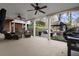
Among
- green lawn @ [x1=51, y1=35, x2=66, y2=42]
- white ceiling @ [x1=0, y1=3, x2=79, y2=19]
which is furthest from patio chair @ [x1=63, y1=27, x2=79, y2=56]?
white ceiling @ [x1=0, y1=3, x2=79, y2=19]

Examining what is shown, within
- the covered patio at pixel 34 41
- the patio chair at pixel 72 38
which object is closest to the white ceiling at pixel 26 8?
the covered patio at pixel 34 41

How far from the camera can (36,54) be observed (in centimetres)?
420

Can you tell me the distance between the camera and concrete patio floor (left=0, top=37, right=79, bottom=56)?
4.23m

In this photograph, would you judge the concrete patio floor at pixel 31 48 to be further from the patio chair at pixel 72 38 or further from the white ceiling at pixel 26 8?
the white ceiling at pixel 26 8

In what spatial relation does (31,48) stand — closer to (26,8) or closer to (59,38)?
(59,38)

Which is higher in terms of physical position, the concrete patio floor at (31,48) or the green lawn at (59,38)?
the green lawn at (59,38)

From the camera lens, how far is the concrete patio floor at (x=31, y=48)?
423 centimetres

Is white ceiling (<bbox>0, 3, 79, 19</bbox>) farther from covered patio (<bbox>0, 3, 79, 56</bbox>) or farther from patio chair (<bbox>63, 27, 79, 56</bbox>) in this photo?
patio chair (<bbox>63, 27, 79, 56</bbox>)

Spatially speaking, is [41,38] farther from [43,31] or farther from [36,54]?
[36,54]

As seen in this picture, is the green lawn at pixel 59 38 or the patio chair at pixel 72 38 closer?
the patio chair at pixel 72 38

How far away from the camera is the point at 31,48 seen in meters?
4.32

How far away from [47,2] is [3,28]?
1270 mm

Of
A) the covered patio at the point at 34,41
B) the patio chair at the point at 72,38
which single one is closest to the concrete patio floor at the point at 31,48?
the covered patio at the point at 34,41

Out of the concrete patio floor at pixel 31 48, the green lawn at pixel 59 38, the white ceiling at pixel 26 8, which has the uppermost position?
the white ceiling at pixel 26 8
